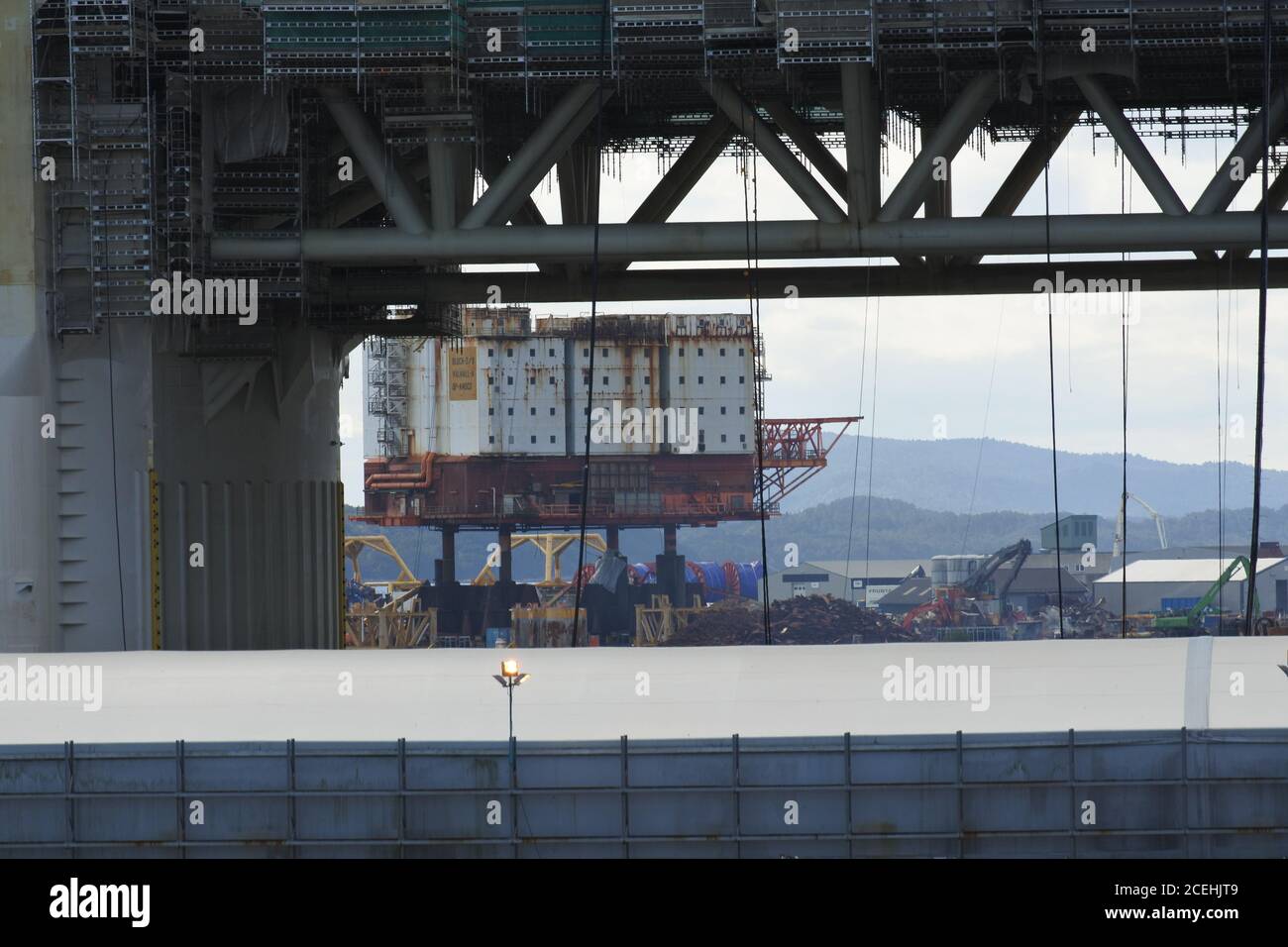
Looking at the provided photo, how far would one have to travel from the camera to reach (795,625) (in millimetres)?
162500

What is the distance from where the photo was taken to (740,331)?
14725cm

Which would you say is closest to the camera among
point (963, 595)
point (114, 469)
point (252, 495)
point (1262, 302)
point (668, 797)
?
point (668, 797)

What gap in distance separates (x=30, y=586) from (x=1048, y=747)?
54.5 ft

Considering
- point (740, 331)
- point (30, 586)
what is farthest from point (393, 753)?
point (740, 331)

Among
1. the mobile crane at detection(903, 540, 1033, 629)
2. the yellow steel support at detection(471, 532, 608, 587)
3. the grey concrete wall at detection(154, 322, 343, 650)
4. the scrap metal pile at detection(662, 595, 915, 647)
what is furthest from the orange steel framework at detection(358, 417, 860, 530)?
the grey concrete wall at detection(154, 322, 343, 650)

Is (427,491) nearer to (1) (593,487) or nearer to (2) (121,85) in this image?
(1) (593,487)

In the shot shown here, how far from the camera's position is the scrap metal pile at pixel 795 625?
151 metres

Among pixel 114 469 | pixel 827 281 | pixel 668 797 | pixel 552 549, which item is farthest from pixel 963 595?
pixel 668 797

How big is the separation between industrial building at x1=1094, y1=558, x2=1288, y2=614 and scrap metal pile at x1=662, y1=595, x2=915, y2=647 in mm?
23344

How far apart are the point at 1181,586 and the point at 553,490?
67423mm

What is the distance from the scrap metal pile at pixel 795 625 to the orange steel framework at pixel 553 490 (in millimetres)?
9711

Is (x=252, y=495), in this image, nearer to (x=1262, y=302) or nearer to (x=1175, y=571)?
(x=1262, y=302)

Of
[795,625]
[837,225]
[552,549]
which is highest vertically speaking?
[837,225]

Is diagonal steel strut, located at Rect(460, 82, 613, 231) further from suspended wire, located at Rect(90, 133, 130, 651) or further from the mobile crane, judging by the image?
the mobile crane
